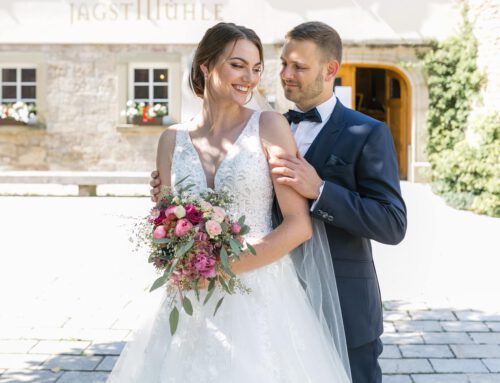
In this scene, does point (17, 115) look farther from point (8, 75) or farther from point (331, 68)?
point (331, 68)

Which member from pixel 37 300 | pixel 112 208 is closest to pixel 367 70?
pixel 112 208

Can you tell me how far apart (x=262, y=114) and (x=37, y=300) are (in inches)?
161

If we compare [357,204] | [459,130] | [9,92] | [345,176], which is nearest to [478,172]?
[459,130]

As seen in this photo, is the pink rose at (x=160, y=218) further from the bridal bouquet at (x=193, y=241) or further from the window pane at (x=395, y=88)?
the window pane at (x=395, y=88)

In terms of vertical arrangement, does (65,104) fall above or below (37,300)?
above

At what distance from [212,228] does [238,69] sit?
60cm

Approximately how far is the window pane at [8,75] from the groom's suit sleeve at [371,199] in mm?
13950

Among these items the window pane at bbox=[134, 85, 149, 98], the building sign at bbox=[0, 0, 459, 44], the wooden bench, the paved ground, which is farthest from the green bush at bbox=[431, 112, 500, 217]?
the window pane at bbox=[134, 85, 149, 98]

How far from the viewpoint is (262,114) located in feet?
8.59

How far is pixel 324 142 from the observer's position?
2.58 m

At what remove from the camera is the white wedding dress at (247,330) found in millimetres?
2459

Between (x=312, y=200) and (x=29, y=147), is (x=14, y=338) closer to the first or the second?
(x=312, y=200)

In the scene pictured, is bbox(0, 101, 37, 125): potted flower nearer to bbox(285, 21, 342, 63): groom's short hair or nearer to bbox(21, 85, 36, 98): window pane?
bbox(21, 85, 36, 98): window pane

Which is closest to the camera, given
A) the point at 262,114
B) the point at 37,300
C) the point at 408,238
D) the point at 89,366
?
the point at 262,114
